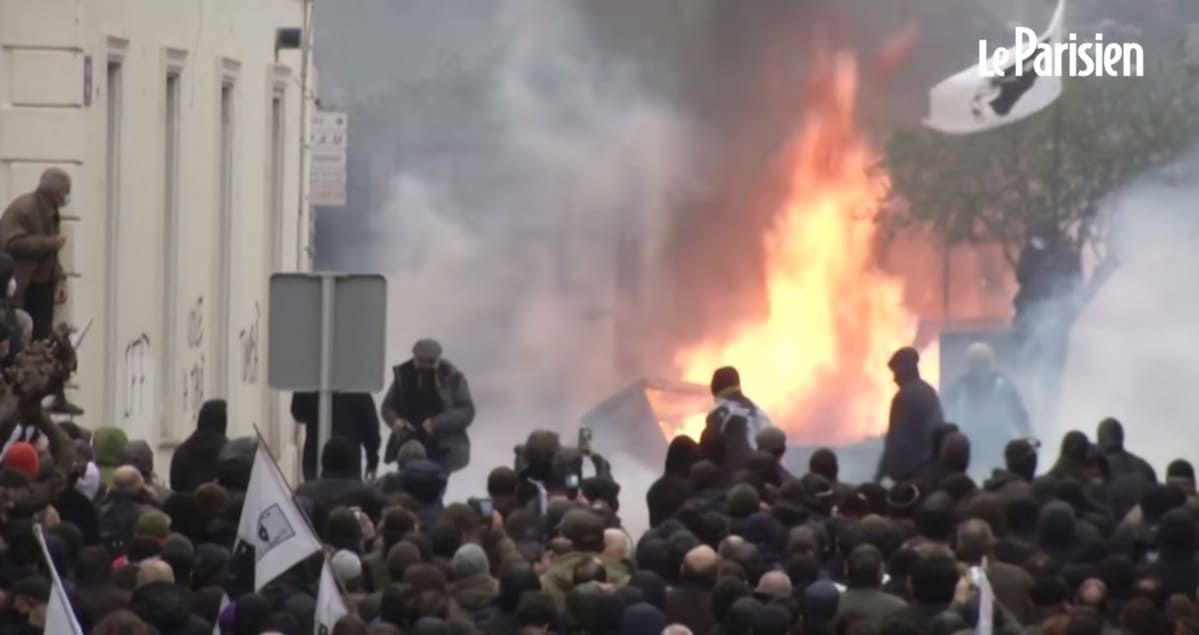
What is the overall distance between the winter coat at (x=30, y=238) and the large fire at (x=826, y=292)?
1566cm

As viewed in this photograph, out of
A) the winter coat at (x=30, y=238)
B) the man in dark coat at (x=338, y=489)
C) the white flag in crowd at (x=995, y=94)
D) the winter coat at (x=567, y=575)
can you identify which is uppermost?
the white flag in crowd at (x=995, y=94)

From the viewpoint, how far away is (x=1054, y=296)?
3694 cm

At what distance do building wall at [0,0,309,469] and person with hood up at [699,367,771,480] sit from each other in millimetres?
4016

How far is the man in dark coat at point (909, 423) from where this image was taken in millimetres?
23078

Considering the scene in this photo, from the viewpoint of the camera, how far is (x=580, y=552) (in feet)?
56.3

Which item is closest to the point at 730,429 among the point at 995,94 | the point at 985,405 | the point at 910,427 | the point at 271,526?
the point at 910,427

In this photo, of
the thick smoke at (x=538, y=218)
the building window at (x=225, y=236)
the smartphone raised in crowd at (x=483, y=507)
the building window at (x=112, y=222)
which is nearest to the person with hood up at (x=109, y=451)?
the smartphone raised in crowd at (x=483, y=507)

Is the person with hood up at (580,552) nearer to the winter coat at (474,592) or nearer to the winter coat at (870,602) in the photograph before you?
the winter coat at (474,592)

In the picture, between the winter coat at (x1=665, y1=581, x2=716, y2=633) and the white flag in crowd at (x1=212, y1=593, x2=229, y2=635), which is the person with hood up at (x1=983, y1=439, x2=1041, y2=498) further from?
the white flag in crowd at (x1=212, y1=593, x2=229, y2=635)

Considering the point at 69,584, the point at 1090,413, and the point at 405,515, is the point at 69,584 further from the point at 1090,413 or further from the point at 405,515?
the point at 1090,413

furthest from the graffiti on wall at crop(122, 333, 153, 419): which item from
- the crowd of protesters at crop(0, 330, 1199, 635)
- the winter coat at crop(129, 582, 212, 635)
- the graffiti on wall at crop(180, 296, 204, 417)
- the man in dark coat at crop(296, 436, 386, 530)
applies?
the winter coat at crop(129, 582, 212, 635)

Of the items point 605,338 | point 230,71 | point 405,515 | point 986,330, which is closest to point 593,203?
point 605,338

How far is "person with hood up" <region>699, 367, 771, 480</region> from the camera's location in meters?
22.2

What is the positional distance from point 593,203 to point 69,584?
21996 millimetres
